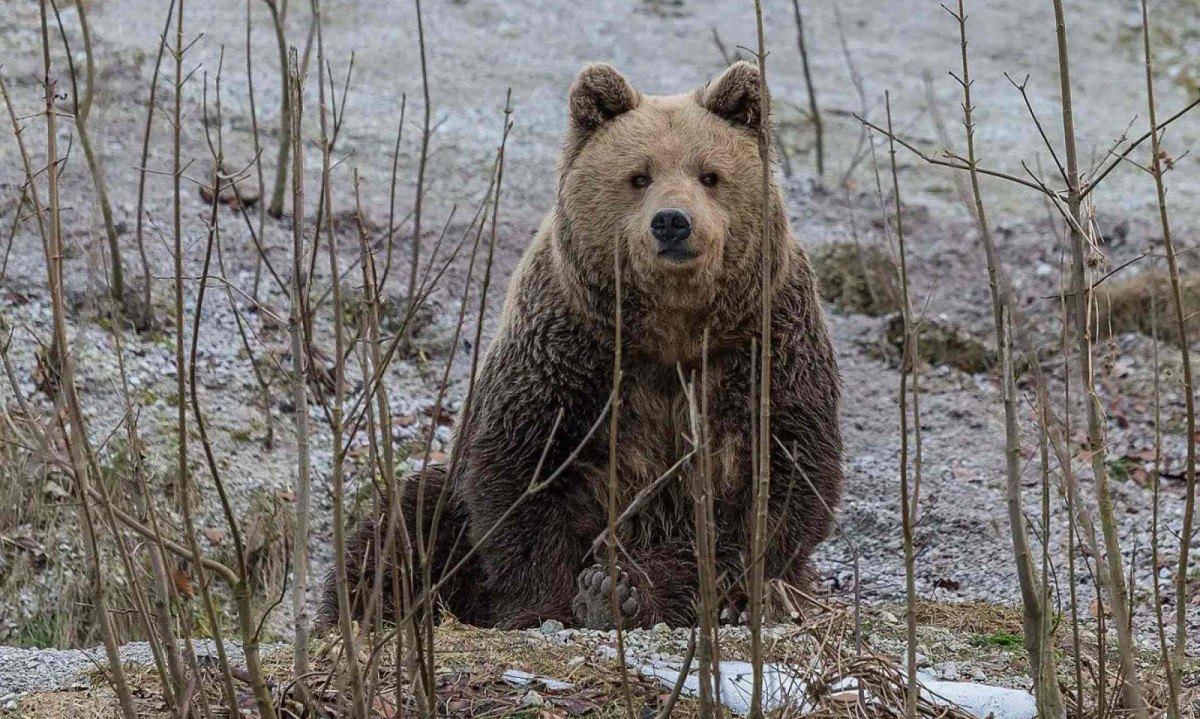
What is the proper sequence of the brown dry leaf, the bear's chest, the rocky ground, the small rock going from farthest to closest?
1. the rocky ground
2. the brown dry leaf
3. the bear's chest
4. the small rock

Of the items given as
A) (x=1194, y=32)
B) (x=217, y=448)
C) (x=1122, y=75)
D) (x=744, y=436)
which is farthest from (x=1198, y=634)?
Answer: (x=1194, y=32)

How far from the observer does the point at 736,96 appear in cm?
553

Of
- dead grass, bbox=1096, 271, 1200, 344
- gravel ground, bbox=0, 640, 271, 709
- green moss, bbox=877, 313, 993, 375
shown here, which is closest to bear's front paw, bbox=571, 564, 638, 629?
gravel ground, bbox=0, 640, 271, 709

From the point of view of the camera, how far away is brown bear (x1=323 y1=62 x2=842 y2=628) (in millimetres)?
5406

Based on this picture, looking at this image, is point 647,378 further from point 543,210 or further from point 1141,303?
point 1141,303

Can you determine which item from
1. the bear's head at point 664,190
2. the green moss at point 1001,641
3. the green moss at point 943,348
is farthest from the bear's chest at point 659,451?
the green moss at point 943,348

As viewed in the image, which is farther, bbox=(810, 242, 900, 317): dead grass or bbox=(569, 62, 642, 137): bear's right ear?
bbox=(810, 242, 900, 317): dead grass

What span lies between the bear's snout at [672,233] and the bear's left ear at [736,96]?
2.18 ft

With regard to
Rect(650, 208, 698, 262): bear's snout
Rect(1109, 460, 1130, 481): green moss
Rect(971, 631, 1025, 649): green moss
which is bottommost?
Rect(971, 631, 1025, 649): green moss

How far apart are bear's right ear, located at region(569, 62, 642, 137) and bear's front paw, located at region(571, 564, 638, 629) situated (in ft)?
5.93

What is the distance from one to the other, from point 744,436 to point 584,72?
1.60 meters

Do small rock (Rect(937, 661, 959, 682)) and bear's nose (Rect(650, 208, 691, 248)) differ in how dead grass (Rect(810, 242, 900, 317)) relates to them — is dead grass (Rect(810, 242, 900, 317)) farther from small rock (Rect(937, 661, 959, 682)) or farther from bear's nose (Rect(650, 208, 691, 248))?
small rock (Rect(937, 661, 959, 682))

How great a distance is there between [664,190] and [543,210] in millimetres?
5801

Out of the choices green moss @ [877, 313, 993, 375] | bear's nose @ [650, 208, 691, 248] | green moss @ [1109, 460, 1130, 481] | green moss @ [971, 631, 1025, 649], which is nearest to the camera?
green moss @ [971, 631, 1025, 649]
